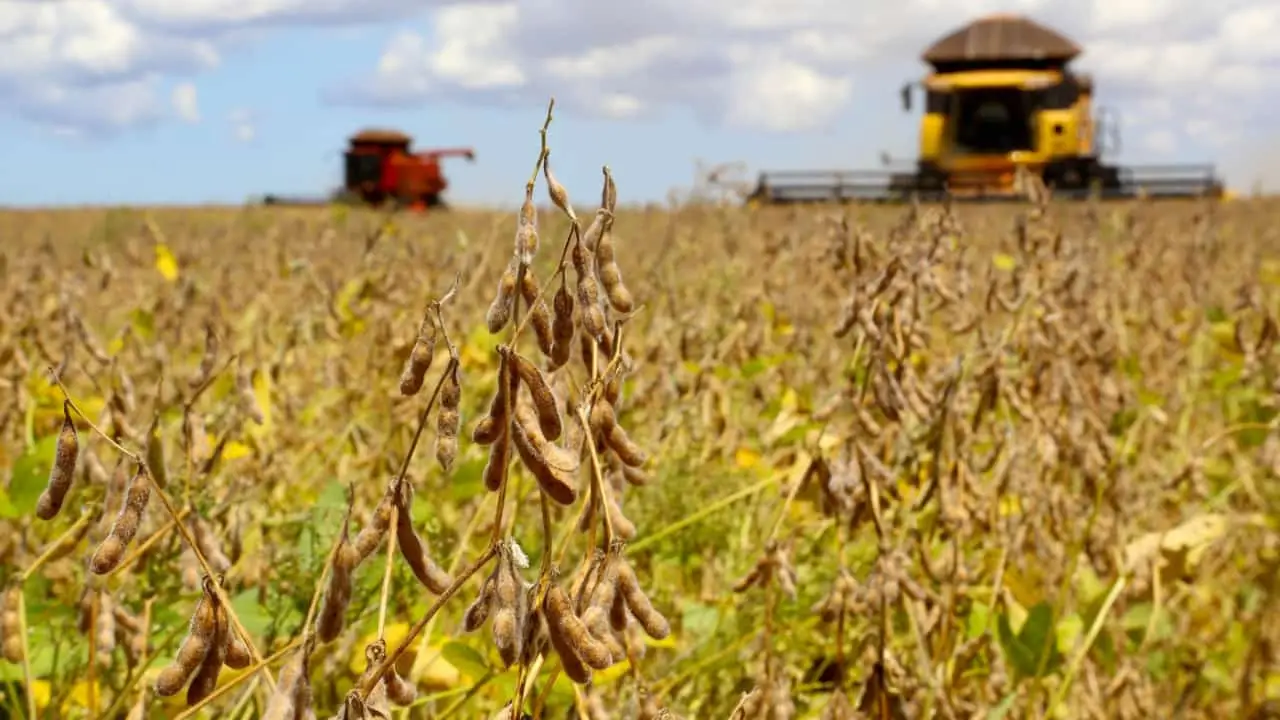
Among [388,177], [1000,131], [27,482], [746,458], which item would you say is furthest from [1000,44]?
[27,482]

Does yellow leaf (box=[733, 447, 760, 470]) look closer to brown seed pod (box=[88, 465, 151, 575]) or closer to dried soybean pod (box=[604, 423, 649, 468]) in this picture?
dried soybean pod (box=[604, 423, 649, 468])

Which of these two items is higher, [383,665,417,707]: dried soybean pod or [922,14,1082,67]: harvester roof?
[922,14,1082,67]: harvester roof

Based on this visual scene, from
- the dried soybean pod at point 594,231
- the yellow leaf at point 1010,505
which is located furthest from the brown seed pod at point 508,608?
the yellow leaf at point 1010,505

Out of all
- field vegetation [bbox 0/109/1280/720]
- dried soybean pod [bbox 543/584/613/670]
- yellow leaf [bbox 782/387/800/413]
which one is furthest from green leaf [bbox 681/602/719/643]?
dried soybean pod [bbox 543/584/613/670]

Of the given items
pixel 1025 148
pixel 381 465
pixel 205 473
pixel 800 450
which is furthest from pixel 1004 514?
pixel 1025 148

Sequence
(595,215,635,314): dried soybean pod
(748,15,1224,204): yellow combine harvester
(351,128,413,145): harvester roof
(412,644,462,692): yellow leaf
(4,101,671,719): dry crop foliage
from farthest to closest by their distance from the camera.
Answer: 1. (351,128,413,145): harvester roof
2. (748,15,1224,204): yellow combine harvester
3. (412,644,462,692): yellow leaf
4. (595,215,635,314): dried soybean pod
5. (4,101,671,719): dry crop foliage

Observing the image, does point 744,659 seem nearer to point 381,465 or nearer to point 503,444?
point 381,465

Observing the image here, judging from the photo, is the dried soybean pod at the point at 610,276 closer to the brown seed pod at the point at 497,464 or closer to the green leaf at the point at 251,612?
the brown seed pod at the point at 497,464

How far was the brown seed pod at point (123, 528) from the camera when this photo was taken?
3.25 ft

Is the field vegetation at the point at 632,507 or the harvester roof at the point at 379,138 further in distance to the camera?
the harvester roof at the point at 379,138

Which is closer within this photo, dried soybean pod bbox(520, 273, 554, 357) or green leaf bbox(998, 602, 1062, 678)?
dried soybean pod bbox(520, 273, 554, 357)

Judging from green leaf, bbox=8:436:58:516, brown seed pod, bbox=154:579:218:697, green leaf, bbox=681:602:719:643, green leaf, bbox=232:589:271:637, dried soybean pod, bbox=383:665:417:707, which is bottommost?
green leaf, bbox=681:602:719:643

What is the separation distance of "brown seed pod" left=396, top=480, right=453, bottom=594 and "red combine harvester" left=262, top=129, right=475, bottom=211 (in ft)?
86.0

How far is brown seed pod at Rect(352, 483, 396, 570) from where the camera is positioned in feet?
3.09
